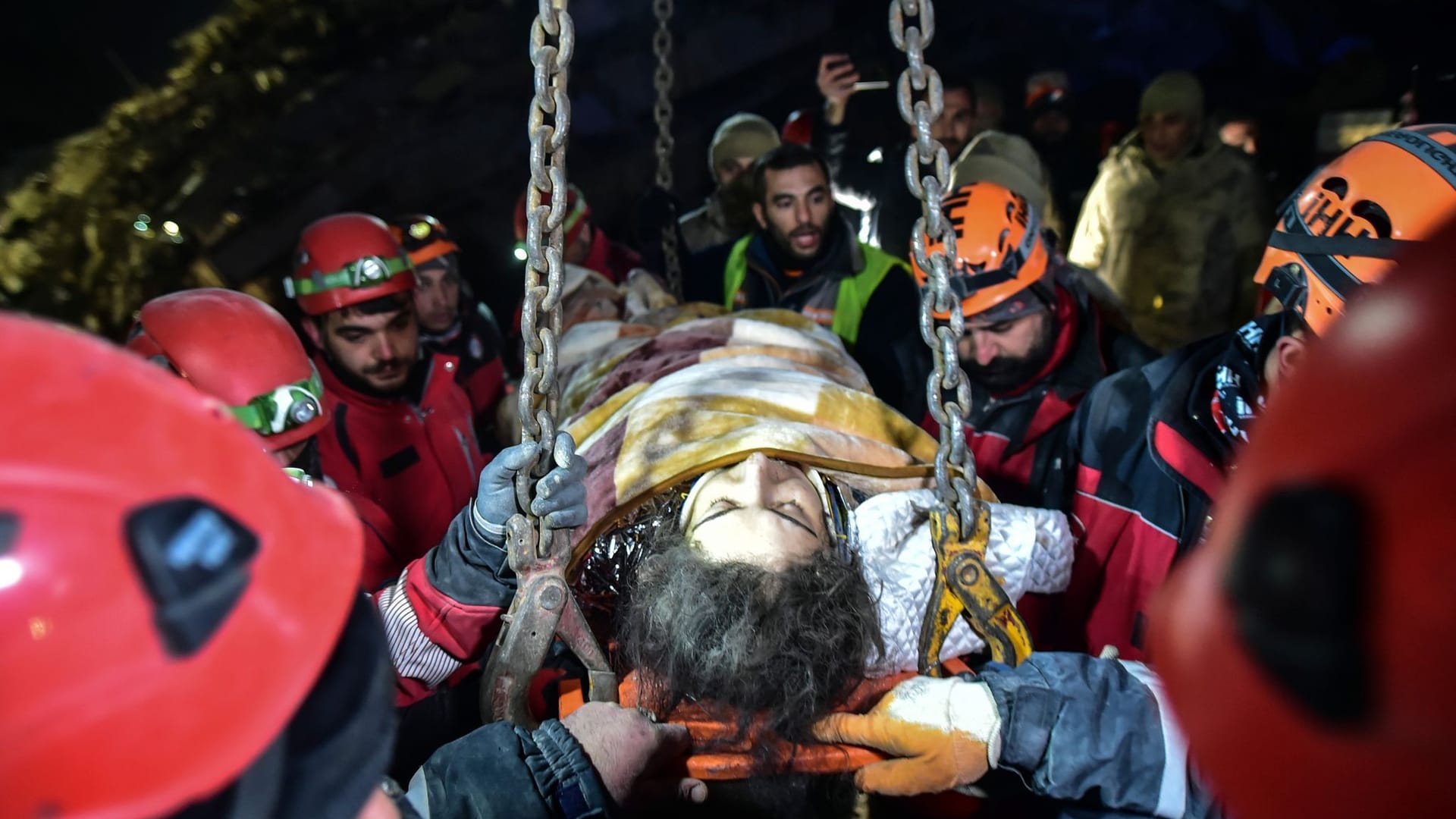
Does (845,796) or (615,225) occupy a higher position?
(615,225)

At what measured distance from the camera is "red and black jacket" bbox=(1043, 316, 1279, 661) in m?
2.61

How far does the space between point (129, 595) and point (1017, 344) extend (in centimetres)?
316

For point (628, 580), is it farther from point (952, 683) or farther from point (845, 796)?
point (952, 683)

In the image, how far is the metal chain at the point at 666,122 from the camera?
3.94 m

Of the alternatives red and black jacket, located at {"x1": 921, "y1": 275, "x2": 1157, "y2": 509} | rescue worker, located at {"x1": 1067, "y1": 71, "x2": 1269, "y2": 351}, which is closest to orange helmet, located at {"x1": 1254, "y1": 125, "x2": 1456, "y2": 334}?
red and black jacket, located at {"x1": 921, "y1": 275, "x2": 1157, "y2": 509}

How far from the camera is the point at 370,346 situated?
151 inches

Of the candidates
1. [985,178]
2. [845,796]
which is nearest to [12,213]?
[985,178]

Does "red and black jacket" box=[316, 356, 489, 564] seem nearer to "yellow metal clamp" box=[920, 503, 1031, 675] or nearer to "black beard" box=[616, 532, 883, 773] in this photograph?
"black beard" box=[616, 532, 883, 773]

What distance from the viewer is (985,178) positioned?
546cm

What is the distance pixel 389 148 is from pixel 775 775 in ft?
23.7

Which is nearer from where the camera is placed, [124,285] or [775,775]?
[775,775]

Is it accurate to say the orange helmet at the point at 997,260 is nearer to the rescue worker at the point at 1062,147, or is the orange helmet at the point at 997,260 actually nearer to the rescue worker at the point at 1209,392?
the rescue worker at the point at 1209,392

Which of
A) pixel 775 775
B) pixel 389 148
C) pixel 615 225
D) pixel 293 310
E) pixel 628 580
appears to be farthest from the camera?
pixel 615 225

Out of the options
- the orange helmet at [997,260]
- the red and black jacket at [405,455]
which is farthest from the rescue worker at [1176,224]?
the red and black jacket at [405,455]
